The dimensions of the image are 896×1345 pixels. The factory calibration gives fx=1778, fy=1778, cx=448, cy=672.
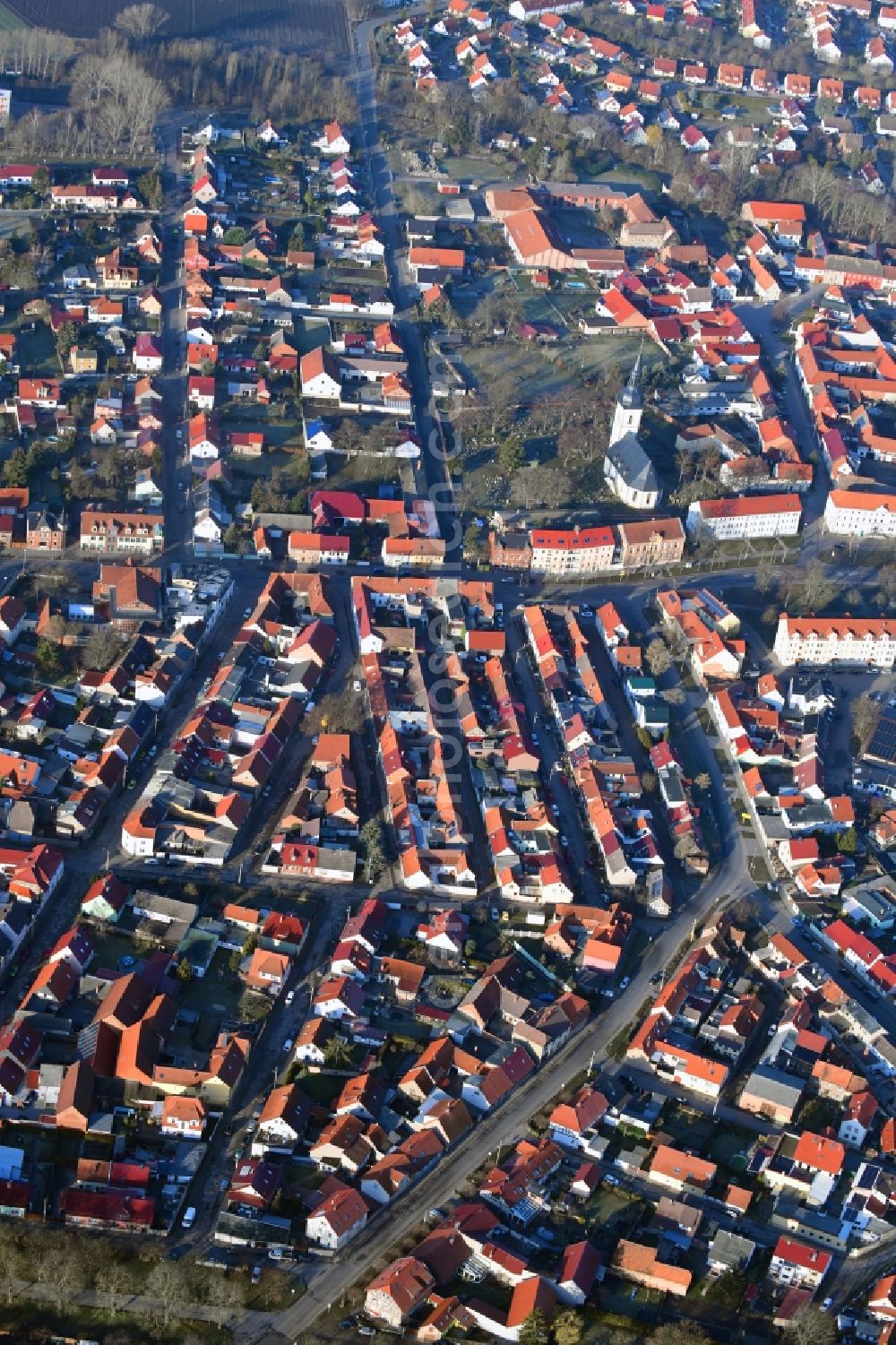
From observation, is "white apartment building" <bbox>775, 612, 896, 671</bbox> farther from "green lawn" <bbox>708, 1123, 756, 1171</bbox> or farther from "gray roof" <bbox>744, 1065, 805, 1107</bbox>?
"green lawn" <bbox>708, 1123, 756, 1171</bbox>

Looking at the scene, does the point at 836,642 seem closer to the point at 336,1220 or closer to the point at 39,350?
the point at 336,1220

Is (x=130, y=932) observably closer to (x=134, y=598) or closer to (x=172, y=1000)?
(x=172, y=1000)

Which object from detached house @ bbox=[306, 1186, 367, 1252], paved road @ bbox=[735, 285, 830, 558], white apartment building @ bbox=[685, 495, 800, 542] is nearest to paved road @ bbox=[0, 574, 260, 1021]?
detached house @ bbox=[306, 1186, 367, 1252]

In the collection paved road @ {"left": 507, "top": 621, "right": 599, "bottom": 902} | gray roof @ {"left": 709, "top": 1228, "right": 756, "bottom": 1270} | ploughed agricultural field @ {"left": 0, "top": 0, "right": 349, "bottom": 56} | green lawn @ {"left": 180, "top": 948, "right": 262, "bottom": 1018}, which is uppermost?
ploughed agricultural field @ {"left": 0, "top": 0, "right": 349, "bottom": 56}

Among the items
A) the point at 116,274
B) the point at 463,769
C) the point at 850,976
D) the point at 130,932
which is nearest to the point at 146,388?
the point at 116,274

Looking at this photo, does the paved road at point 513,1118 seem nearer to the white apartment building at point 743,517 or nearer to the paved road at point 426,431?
the paved road at point 426,431

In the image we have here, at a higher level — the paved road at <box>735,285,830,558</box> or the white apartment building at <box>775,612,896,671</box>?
the paved road at <box>735,285,830,558</box>

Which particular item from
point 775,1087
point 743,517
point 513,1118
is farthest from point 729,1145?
point 743,517

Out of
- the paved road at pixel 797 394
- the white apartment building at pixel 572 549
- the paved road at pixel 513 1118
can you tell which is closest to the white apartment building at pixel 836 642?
the paved road at pixel 797 394
